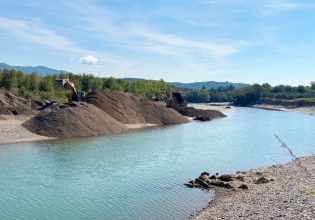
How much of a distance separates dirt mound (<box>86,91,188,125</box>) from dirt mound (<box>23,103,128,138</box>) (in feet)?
26.2

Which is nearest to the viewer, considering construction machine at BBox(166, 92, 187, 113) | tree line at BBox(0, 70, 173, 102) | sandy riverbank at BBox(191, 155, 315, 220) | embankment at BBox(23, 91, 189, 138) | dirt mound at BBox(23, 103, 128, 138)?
sandy riverbank at BBox(191, 155, 315, 220)

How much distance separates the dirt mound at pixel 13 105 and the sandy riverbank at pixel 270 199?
44.3 metres

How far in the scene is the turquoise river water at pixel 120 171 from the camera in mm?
21391

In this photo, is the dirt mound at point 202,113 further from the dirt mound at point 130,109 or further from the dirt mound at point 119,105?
the dirt mound at point 119,105

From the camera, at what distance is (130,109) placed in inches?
2830

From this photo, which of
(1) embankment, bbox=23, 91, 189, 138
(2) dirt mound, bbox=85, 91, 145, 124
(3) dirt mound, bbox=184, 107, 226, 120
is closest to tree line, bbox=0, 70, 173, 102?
(2) dirt mound, bbox=85, 91, 145, 124

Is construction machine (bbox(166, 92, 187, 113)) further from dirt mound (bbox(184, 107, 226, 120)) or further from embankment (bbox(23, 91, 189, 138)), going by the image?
embankment (bbox(23, 91, 189, 138))

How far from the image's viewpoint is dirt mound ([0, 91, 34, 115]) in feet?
206

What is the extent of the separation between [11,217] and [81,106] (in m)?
39.8

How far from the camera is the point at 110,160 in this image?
35.6 metres


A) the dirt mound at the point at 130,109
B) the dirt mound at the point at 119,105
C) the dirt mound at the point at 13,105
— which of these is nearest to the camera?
the dirt mound at the point at 13,105

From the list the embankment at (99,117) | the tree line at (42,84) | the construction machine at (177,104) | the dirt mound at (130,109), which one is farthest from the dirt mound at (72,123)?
the construction machine at (177,104)

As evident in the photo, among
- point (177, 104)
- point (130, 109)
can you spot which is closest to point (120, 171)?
point (130, 109)

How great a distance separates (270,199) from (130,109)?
52.4 meters
